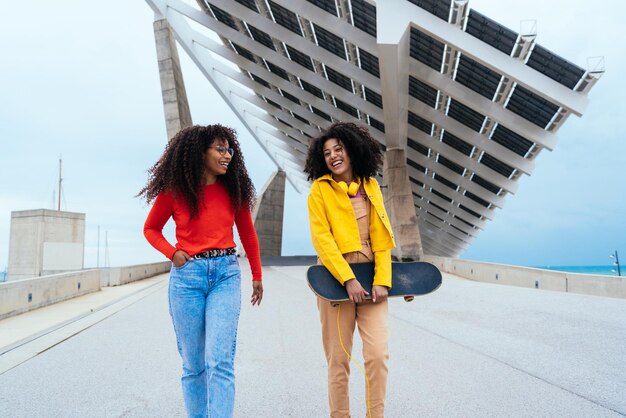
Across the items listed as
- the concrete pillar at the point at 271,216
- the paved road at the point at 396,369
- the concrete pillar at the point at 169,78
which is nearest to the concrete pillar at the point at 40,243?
the concrete pillar at the point at 169,78

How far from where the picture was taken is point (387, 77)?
15.3 m

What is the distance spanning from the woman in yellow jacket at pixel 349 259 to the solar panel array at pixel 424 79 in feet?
40.6

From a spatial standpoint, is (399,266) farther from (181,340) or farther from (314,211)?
(181,340)

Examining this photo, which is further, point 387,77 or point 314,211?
point 387,77

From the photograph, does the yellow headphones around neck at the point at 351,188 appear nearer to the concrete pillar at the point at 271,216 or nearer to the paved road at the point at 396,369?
the paved road at the point at 396,369

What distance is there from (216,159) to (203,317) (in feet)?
2.81

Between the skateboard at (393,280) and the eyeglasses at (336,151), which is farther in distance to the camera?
the eyeglasses at (336,151)

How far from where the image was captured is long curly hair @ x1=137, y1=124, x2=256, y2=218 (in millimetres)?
2525

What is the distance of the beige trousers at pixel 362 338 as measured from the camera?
2436 millimetres

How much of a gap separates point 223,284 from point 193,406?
0.64m

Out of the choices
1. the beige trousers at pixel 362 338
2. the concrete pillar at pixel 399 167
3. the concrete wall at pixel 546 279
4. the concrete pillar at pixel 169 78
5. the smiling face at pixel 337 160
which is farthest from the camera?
the concrete pillar at pixel 169 78

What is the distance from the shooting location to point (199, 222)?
8.21 ft

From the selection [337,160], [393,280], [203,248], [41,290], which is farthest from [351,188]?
[41,290]

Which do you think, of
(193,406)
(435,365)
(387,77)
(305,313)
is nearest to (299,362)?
(435,365)
